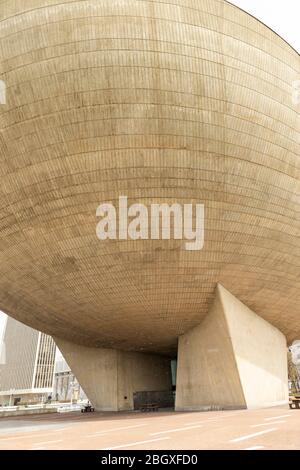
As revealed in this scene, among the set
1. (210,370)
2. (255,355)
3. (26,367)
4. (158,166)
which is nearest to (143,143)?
(158,166)

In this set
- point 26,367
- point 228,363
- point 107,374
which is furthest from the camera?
point 26,367

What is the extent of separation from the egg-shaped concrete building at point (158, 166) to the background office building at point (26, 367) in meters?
A: 71.9

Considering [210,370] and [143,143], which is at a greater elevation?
[143,143]

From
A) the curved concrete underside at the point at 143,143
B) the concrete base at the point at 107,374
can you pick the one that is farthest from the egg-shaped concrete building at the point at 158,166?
the concrete base at the point at 107,374

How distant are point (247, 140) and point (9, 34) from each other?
1013 cm

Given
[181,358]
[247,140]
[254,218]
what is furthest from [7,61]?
[181,358]

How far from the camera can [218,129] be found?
53.1ft

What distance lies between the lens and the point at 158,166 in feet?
53.0

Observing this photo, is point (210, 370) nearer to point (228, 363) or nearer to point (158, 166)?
point (228, 363)

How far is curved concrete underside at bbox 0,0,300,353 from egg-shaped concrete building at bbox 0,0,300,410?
5 cm

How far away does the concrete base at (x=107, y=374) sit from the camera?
27.1m

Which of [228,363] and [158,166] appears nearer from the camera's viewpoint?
[158,166]

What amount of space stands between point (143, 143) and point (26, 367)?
84956 mm
